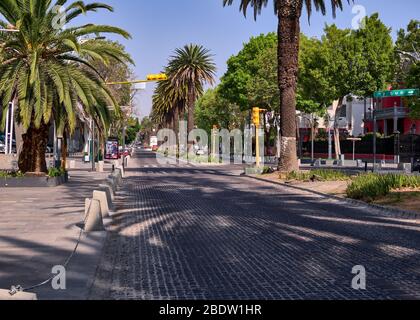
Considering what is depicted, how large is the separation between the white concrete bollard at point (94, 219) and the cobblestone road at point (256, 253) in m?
0.36

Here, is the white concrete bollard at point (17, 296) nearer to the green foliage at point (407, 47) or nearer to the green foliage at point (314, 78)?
the green foliage at point (407, 47)

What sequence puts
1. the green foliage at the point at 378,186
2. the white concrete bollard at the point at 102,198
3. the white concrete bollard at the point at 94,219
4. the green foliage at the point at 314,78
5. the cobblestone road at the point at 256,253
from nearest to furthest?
1. the cobblestone road at the point at 256,253
2. the white concrete bollard at the point at 94,219
3. the white concrete bollard at the point at 102,198
4. the green foliage at the point at 378,186
5. the green foliage at the point at 314,78

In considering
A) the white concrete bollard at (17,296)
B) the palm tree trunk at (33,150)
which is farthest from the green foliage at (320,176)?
the white concrete bollard at (17,296)

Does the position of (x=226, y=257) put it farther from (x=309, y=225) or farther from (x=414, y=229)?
(x=414, y=229)

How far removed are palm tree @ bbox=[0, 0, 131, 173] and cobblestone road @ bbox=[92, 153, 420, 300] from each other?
8.54 meters

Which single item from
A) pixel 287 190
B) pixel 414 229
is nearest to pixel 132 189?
pixel 287 190

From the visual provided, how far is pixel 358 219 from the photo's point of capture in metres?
14.2

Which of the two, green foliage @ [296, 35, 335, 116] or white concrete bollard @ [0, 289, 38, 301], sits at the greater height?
green foliage @ [296, 35, 335, 116]

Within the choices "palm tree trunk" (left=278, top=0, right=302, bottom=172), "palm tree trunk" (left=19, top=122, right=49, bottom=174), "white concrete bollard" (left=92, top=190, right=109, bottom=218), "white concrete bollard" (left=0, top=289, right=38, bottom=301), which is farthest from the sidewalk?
"palm tree trunk" (left=278, top=0, right=302, bottom=172)

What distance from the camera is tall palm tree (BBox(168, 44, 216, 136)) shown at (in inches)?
2426

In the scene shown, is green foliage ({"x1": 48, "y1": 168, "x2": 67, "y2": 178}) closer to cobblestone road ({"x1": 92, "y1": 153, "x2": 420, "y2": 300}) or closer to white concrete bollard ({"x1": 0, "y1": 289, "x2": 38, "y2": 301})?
cobblestone road ({"x1": 92, "y1": 153, "x2": 420, "y2": 300})

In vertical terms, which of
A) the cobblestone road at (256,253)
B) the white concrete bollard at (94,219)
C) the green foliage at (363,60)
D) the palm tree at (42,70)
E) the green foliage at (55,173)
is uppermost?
the green foliage at (363,60)

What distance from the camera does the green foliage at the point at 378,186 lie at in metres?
18.4

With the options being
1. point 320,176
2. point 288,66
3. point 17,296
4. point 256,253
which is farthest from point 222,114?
point 17,296
